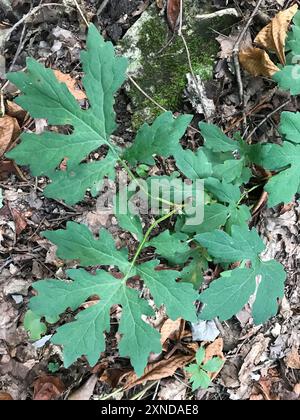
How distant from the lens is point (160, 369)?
2615 mm

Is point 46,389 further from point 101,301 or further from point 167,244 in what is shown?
point 167,244

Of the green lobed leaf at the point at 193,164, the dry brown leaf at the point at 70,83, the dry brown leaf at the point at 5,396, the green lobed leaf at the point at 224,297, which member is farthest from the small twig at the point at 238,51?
the dry brown leaf at the point at 5,396

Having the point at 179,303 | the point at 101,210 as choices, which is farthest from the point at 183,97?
the point at 179,303

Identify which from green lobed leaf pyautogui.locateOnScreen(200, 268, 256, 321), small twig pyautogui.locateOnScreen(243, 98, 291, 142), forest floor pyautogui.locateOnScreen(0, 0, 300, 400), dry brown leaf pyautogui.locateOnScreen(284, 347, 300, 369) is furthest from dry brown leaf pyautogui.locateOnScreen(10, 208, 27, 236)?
dry brown leaf pyautogui.locateOnScreen(284, 347, 300, 369)

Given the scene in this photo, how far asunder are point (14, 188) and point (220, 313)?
142 centimetres

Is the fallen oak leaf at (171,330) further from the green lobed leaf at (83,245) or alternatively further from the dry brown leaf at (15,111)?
the dry brown leaf at (15,111)

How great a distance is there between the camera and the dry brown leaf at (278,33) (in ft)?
9.23

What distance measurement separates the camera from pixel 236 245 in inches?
86.0

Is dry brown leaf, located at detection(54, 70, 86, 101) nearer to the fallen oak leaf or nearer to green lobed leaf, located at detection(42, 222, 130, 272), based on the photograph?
green lobed leaf, located at detection(42, 222, 130, 272)

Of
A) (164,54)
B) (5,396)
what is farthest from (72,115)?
(5,396)

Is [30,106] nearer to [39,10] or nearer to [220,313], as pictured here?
[39,10]

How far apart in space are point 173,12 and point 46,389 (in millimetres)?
2369

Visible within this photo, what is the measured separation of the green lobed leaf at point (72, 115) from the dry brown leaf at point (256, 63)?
107 cm

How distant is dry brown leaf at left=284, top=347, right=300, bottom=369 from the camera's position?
2.77m
